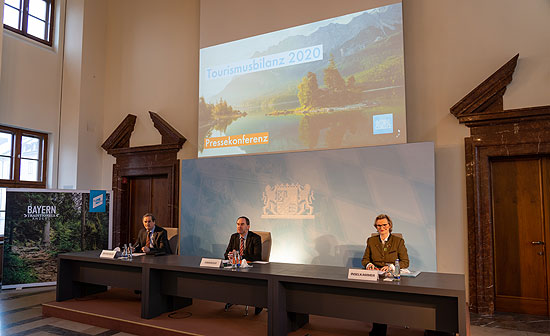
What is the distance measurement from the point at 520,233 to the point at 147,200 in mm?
5753

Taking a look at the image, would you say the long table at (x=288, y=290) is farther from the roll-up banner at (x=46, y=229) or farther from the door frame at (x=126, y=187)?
the door frame at (x=126, y=187)

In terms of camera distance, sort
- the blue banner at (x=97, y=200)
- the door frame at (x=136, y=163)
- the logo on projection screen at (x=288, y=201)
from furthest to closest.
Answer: the door frame at (x=136, y=163)
the blue banner at (x=97, y=200)
the logo on projection screen at (x=288, y=201)

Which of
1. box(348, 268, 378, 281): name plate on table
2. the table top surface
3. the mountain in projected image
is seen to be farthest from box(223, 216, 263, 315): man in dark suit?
the mountain in projected image

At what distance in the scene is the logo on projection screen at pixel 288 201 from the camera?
16.8ft

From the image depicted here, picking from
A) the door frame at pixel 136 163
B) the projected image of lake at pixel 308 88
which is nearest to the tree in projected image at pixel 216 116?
the projected image of lake at pixel 308 88

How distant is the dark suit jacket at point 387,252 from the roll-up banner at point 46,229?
4769 millimetres

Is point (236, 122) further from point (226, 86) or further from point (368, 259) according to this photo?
point (368, 259)

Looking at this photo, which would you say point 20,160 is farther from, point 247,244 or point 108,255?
point 247,244

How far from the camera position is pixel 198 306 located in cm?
415

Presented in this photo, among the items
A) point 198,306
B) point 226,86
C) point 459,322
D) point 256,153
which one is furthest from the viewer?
point 226,86

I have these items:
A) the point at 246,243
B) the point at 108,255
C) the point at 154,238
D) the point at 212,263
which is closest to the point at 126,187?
the point at 154,238

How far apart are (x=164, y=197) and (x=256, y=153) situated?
2165 mm

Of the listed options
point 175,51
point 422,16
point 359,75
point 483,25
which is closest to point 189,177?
point 175,51

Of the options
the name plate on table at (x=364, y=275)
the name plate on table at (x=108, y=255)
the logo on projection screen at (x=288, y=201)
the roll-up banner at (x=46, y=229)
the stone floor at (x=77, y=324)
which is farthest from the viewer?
the roll-up banner at (x=46, y=229)
